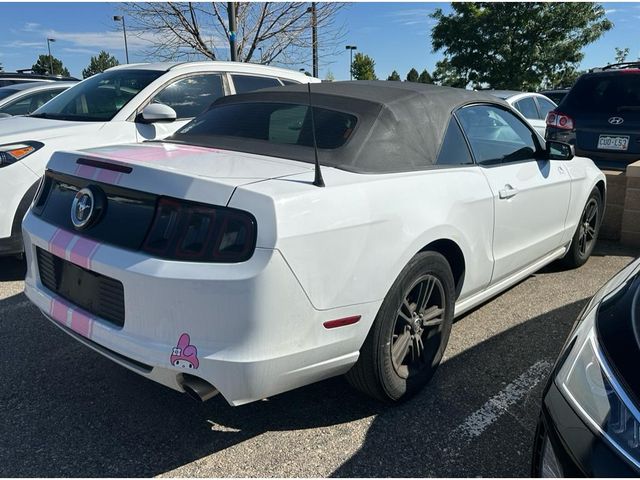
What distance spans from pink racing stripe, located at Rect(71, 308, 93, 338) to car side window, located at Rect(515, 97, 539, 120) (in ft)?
26.6

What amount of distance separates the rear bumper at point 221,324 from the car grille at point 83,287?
0.16ft

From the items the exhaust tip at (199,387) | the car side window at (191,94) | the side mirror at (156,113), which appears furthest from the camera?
the car side window at (191,94)

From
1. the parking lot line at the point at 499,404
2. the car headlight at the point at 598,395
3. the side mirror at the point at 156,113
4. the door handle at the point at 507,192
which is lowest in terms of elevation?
the parking lot line at the point at 499,404

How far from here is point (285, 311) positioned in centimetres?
209

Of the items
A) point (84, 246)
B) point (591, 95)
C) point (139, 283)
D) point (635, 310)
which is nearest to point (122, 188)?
point (84, 246)

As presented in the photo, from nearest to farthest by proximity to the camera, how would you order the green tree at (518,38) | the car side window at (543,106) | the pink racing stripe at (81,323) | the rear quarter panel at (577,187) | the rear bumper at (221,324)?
Result: the rear bumper at (221,324), the pink racing stripe at (81,323), the rear quarter panel at (577,187), the car side window at (543,106), the green tree at (518,38)

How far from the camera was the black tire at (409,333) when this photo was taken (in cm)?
251

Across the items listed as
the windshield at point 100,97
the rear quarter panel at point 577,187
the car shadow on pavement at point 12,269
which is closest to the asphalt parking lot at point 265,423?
the rear quarter panel at point 577,187

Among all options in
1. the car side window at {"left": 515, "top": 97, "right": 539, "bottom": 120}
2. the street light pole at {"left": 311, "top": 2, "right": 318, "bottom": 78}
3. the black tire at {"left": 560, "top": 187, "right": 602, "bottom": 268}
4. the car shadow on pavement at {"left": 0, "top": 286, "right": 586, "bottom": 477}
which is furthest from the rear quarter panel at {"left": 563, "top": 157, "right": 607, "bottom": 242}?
the street light pole at {"left": 311, "top": 2, "right": 318, "bottom": 78}

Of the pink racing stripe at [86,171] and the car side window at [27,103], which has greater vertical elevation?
the car side window at [27,103]

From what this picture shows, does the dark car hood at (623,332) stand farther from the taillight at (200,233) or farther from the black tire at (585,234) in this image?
the black tire at (585,234)

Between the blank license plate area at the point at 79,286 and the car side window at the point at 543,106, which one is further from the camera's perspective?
the car side window at the point at 543,106

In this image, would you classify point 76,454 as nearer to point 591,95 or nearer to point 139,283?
point 139,283

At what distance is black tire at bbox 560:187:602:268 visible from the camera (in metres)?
4.77
